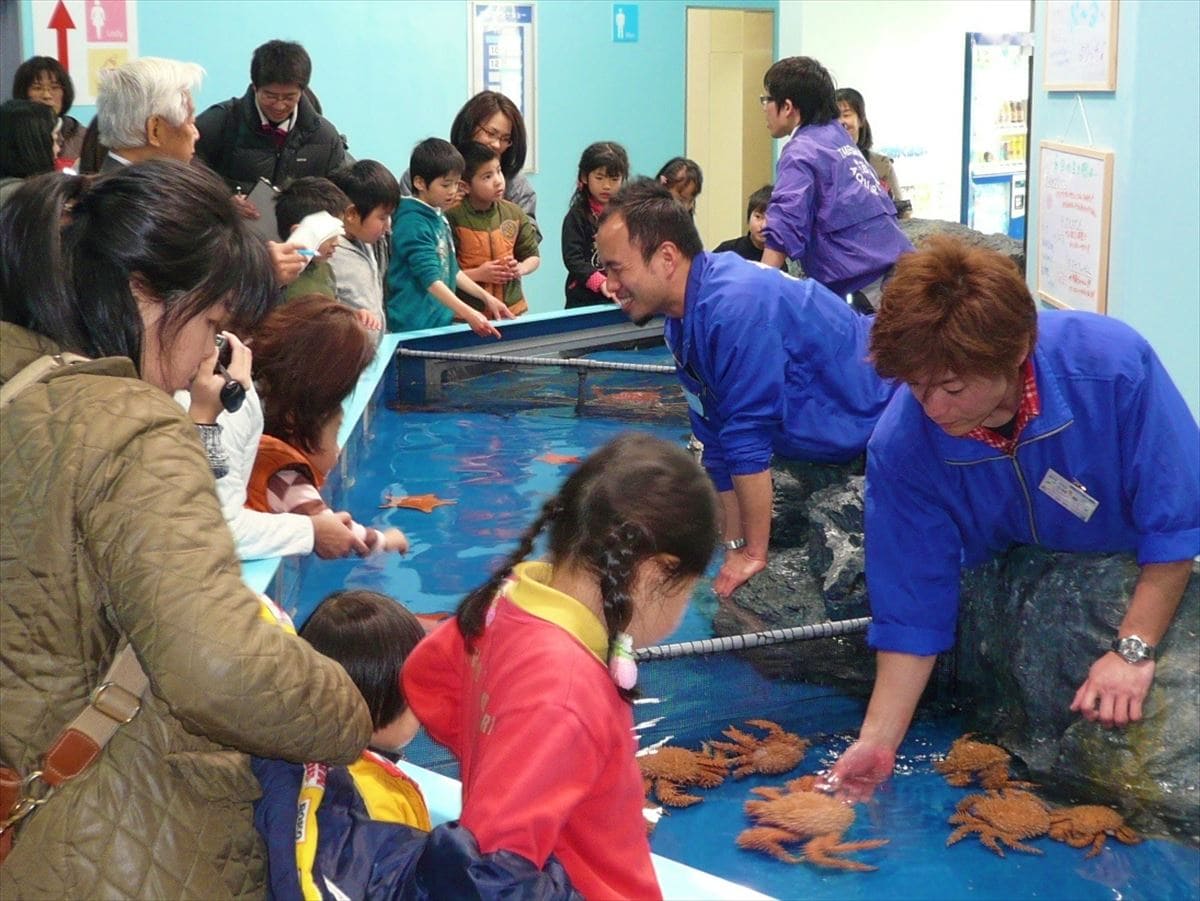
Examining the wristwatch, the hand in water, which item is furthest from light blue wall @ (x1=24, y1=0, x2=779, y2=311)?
the wristwatch

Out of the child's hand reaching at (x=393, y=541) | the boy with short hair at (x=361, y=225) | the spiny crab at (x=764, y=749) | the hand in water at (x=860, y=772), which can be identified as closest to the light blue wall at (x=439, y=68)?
the boy with short hair at (x=361, y=225)

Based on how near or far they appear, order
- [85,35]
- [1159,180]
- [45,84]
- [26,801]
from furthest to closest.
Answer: [85,35], [45,84], [1159,180], [26,801]

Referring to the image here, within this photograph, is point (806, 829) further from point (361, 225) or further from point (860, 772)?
point (361, 225)

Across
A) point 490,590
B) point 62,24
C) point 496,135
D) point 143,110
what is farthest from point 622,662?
point 62,24

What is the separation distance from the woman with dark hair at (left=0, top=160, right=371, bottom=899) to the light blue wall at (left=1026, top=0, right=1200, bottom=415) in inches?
179

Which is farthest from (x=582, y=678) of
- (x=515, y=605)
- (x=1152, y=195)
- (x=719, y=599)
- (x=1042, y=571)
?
(x=1152, y=195)

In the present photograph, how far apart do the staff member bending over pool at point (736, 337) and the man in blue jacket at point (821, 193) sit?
2229 mm

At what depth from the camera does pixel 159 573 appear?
4.73 ft

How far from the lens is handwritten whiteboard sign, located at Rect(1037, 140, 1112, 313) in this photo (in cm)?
586

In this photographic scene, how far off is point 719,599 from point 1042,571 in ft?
4.52

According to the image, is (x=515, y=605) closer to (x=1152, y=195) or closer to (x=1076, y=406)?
(x=1076, y=406)

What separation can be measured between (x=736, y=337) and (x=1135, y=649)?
62.9 inches

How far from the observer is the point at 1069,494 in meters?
3.02

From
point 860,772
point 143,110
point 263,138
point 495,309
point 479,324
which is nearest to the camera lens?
point 860,772
